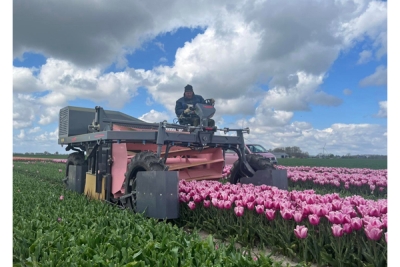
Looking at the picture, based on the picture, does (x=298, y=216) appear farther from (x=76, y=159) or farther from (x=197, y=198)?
(x=76, y=159)

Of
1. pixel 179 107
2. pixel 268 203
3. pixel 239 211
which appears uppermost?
pixel 179 107

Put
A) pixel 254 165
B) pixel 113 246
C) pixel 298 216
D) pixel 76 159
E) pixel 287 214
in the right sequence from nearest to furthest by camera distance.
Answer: pixel 113 246
pixel 298 216
pixel 287 214
pixel 254 165
pixel 76 159

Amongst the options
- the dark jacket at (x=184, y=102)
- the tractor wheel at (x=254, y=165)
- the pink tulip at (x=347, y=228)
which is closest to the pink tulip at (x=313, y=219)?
the pink tulip at (x=347, y=228)

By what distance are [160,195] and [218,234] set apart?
0.95m

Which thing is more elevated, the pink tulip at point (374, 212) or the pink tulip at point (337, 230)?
the pink tulip at point (374, 212)

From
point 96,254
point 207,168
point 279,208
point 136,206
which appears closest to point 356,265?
point 279,208

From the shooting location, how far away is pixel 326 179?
1102 cm

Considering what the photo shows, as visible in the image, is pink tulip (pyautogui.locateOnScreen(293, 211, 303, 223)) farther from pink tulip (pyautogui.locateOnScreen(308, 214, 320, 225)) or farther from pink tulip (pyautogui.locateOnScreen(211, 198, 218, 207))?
pink tulip (pyautogui.locateOnScreen(211, 198, 218, 207))

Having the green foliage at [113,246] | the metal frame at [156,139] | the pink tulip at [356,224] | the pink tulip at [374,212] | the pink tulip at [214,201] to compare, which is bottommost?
the green foliage at [113,246]

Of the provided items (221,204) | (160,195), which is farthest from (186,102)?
(221,204)

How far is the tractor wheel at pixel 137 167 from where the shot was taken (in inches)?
194

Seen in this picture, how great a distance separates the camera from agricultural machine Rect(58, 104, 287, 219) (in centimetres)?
470

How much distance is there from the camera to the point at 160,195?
461 cm

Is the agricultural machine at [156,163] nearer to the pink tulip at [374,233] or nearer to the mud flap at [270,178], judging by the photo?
the mud flap at [270,178]
